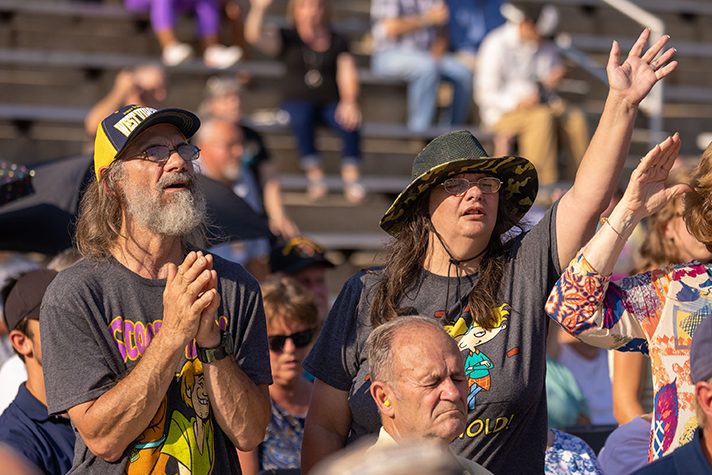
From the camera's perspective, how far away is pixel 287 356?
494 centimetres

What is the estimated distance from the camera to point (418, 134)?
10836 mm

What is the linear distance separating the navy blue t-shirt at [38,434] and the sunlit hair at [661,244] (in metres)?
2.03

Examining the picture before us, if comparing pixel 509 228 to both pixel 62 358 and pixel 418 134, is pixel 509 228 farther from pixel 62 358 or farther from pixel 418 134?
pixel 418 134

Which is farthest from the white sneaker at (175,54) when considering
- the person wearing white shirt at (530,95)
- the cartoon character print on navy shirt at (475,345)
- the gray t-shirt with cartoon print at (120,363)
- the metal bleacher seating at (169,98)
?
the cartoon character print on navy shirt at (475,345)

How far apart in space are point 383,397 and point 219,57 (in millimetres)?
7550

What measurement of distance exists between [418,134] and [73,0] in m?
3.10

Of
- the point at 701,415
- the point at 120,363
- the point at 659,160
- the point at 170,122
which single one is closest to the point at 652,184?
the point at 659,160

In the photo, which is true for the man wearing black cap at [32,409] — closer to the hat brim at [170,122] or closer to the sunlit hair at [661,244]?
the hat brim at [170,122]

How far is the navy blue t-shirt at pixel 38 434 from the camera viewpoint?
4035mm

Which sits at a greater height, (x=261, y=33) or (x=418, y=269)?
(x=261, y=33)

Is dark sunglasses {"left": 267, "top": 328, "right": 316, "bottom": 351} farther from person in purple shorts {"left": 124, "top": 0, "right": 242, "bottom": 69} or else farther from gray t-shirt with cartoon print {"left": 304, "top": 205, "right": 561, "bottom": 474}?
person in purple shorts {"left": 124, "top": 0, "right": 242, "bottom": 69}

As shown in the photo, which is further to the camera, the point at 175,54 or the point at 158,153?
the point at 175,54

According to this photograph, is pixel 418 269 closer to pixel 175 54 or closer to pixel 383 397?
pixel 383 397

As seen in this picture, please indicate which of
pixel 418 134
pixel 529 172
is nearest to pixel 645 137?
pixel 418 134
